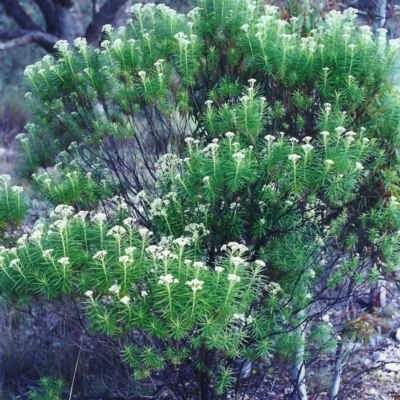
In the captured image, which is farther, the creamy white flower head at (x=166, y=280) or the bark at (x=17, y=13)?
the bark at (x=17, y=13)

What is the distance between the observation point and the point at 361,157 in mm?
3246

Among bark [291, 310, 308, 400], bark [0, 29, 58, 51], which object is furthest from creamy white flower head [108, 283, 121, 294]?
bark [0, 29, 58, 51]

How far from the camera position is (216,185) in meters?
3.08

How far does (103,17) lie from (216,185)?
6903 millimetres

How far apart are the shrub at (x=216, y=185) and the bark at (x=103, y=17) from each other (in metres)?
5.54

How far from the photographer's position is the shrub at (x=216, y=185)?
290cm

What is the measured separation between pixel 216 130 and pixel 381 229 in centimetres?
93

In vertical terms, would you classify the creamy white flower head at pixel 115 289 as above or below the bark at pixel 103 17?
above

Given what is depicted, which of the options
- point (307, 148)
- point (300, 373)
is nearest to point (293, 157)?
point (307, 148)

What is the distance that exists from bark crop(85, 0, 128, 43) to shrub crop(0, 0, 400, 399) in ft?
18.2

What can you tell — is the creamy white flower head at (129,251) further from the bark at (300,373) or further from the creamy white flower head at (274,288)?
the bark at (300,373)

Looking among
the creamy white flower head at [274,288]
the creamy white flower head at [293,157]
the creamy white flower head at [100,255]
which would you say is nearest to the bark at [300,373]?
the creamy white flower head at [274,288]

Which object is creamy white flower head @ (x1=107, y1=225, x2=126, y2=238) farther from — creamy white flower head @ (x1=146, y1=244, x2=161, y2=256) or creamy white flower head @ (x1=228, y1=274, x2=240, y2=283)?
creamy white flower head @ (x1=228, y1=274, x2=240, y2=283)

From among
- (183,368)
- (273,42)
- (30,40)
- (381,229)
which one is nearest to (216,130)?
(273,42)
